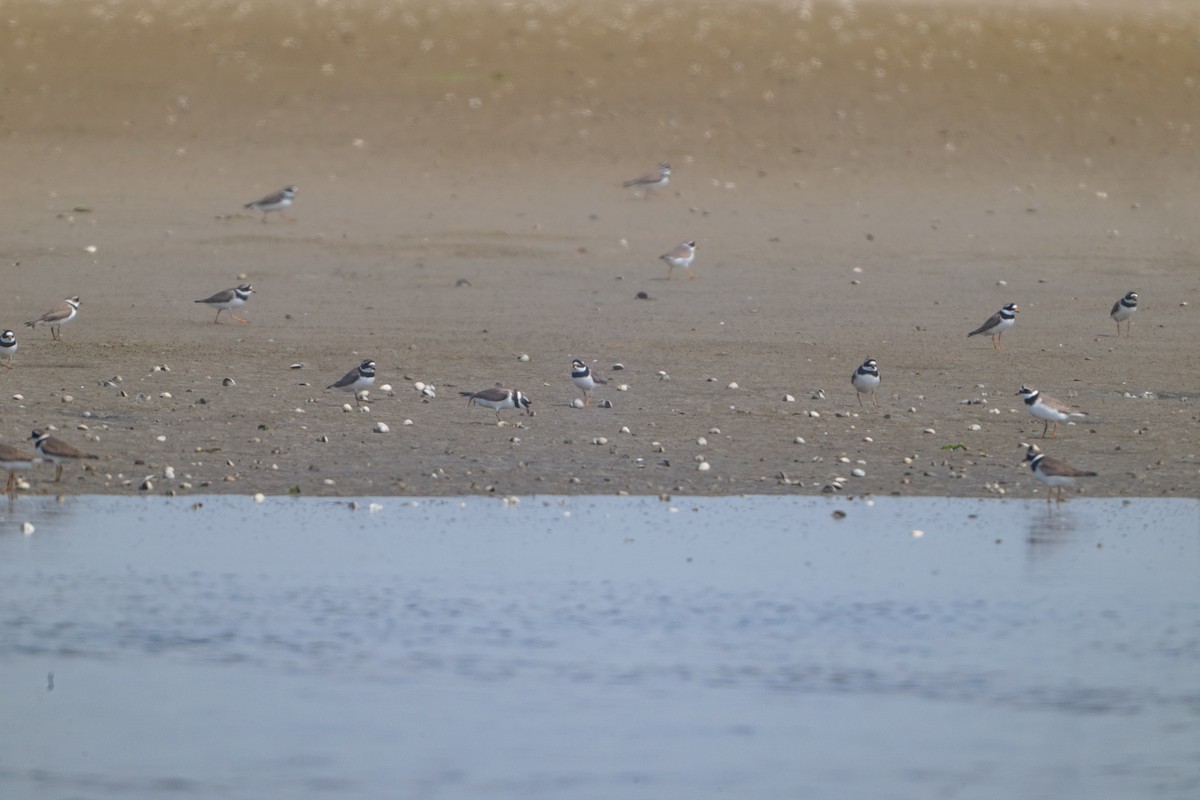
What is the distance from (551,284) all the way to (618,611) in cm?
1017

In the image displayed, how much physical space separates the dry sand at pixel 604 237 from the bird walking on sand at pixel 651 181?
0.68 ft

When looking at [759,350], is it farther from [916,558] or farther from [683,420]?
[916,558]

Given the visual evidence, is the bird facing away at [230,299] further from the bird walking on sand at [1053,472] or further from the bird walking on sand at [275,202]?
the bird walking on sand at [1053,472]

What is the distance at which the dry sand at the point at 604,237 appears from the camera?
1240 cm

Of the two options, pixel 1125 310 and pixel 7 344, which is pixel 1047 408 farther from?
pixel 7 344

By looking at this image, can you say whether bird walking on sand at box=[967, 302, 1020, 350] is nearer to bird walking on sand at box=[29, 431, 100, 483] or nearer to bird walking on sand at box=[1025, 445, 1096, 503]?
bird walking on sand at box=[1025, 445, 1096, 503]

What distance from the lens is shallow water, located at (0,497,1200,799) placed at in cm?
686

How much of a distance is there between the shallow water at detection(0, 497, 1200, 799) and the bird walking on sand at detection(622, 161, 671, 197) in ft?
40.9

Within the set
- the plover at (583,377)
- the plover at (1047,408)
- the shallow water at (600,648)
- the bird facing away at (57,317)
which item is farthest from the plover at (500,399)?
the bird facing away at (57,317)

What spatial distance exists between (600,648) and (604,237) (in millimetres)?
13316

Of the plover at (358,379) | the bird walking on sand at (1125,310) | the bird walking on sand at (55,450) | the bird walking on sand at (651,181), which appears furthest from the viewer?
the bird walking on sand at (651,181)

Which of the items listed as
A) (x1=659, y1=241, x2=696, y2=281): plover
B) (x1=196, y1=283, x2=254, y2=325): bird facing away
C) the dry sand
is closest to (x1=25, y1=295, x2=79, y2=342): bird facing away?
the dry sand

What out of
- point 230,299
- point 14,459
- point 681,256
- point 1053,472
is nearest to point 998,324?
point 681,256

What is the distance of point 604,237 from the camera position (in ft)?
69.5
